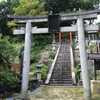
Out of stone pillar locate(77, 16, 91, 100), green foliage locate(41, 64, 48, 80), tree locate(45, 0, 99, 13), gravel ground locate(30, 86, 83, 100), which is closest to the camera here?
stone pillar locate(77, 16, 91, 100)

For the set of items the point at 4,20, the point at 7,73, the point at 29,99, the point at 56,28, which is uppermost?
the point at 4,20

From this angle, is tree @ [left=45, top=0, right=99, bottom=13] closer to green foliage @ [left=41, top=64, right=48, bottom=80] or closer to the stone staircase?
the stone staircase

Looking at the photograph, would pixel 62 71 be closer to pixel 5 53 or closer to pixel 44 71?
pixel 44 71

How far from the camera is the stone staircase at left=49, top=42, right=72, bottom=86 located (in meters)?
17.7

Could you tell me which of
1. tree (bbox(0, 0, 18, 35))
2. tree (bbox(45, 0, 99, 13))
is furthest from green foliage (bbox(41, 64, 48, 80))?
tree (bbox(45, 0, 99, 13))

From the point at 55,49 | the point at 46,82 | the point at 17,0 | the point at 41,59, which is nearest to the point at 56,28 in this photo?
the point at 46,82

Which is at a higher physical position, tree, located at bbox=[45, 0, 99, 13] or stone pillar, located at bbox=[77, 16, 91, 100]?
tree, located at bbox=[45, 0, 99, 13]

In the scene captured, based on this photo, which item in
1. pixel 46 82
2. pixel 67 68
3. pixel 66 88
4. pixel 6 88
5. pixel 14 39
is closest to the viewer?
pixel 6 88

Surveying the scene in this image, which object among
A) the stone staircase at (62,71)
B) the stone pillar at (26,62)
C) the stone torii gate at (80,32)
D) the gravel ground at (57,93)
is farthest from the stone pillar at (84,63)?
the stone staircase at (62,71)

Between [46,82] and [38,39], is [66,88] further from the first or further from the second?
[38,39]

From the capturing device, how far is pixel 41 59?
22.3m

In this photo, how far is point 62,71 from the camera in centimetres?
1931

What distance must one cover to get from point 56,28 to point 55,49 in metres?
10.7

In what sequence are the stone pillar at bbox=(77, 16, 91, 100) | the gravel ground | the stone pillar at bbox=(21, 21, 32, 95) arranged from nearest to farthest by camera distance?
the stone pillar at bbox=(77, 16, 91, 100), the gravel ground, the stone pillar at bbox=(21, 21, 32, 95)
